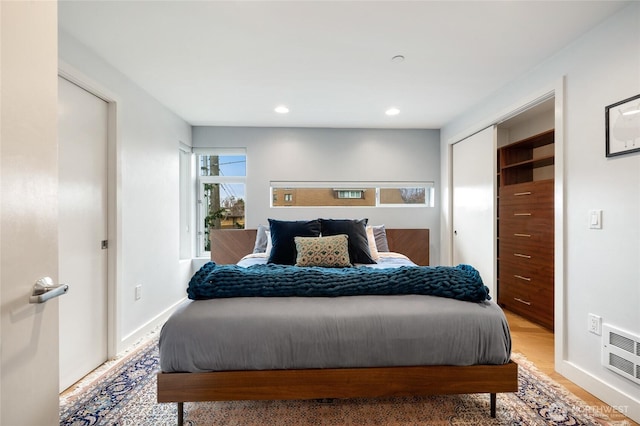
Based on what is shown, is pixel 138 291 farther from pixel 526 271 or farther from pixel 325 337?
pixel 526 271

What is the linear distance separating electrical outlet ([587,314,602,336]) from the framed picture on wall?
1.01m

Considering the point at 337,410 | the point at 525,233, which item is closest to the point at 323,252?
the point at 337,410

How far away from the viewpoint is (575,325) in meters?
2.01

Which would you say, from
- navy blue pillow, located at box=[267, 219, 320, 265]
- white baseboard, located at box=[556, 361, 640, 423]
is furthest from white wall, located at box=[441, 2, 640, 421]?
navy blue pillow, located at box=[267, 219, 320, 265]

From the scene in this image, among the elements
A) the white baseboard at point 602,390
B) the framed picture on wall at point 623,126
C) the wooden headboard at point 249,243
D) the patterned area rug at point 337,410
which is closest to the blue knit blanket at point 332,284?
the patterned area rug at point 337,410

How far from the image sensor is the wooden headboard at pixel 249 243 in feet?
12.2

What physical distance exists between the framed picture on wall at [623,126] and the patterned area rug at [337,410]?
1.52 m

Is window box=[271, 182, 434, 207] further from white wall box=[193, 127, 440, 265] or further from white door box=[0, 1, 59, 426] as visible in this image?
white door box=[0, 1, 59, 426]

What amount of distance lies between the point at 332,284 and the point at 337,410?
0.71 m

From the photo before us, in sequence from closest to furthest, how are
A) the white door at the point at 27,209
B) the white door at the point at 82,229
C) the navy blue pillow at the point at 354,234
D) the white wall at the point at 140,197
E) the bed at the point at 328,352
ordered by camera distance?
the white door at the point at 27,209, the bed at the point at 328,352, the white door at the point at 82,229, the white wall at the point at 140,197, the navy blue pillow at the point at 354,234

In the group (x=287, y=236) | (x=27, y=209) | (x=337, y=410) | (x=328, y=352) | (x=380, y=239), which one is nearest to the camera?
(x=27, y=209)

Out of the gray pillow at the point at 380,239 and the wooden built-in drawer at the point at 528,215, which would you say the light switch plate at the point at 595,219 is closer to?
the wooden built-in drawer at the point at 528,215

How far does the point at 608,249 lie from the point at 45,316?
270 cm

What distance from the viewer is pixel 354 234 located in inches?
113
